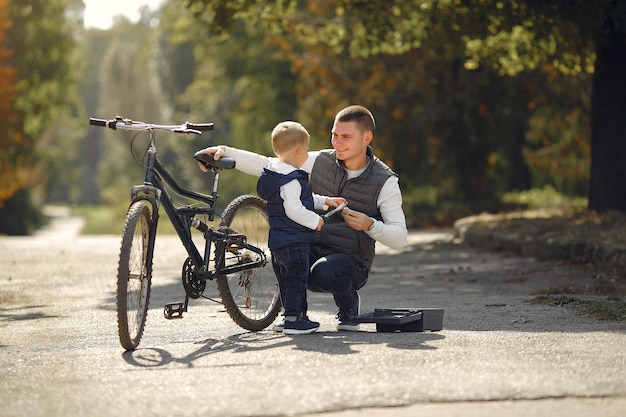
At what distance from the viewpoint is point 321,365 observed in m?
5.64

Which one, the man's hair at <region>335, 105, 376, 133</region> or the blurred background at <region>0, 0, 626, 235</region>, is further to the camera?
the blurred background at <region>0, 0, 626, 235</region>

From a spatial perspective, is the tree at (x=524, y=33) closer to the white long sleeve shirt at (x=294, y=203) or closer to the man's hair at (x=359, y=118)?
the man's hair at (x=359, y=118)

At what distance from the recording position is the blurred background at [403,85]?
16.9 meters

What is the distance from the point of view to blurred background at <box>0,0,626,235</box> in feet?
55.4

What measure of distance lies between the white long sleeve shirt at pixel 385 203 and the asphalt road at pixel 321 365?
0.61 m

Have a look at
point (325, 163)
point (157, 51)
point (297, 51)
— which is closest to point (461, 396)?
point (325, 163)

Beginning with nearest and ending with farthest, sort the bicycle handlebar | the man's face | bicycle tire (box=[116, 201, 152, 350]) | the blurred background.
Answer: bicycle tire (box=[116, 201, 152, 350]) < the bicycle handlebar < the man's face < the blurred background

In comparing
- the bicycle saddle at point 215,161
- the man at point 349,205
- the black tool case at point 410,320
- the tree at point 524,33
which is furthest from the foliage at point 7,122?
the black tool case at point 410,320

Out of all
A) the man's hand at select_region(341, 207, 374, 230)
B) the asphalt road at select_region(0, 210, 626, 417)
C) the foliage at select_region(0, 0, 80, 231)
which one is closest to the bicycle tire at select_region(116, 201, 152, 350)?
the asphalt road at select_region(0, 210, 626, 417)

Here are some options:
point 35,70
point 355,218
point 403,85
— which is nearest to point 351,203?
point 355,218

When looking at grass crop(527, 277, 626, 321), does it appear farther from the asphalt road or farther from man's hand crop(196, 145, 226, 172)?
man's hand crop(196, 145, 226, 172)

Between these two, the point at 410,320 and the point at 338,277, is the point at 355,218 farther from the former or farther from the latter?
the point at 410,320

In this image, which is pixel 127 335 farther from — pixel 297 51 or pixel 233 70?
pixel 233 70

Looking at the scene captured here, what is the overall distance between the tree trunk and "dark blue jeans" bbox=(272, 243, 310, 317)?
382 inches
